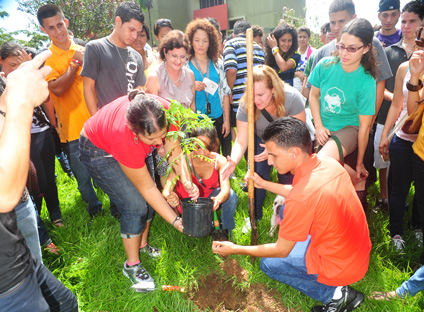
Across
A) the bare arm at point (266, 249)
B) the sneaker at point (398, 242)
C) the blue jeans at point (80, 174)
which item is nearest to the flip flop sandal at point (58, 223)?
the blue jeans at point (80, 174)

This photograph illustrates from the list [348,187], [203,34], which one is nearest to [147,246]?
[348,187]

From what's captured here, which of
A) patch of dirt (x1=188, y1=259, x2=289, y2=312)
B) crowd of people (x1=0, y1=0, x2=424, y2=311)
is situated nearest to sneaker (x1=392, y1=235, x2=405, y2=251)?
crowd of people (x1=0, y1=0, x2=424, y2=311)

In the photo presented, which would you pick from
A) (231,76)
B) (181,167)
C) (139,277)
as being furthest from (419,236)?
(231,76)

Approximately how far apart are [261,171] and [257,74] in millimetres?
1086

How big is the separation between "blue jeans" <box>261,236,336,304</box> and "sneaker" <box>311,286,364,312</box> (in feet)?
0.13

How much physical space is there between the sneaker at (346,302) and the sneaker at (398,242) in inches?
35.6

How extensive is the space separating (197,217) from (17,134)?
138 centimetres

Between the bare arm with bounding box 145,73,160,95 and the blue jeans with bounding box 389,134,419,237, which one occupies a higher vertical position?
the bare arm with bounding box 145,73,160,95

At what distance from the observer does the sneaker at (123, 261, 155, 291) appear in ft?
7.91

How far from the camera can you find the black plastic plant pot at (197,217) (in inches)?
82.7

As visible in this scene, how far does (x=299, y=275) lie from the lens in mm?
2207

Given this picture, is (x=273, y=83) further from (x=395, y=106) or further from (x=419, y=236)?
(x=419, y=236)

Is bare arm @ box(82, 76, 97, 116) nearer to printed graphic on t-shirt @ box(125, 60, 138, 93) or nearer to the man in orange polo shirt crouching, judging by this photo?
printed graphic on t-shirt @ box(125, 60, 138, 93)

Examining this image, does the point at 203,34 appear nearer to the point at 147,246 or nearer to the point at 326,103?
the point at 326,103
